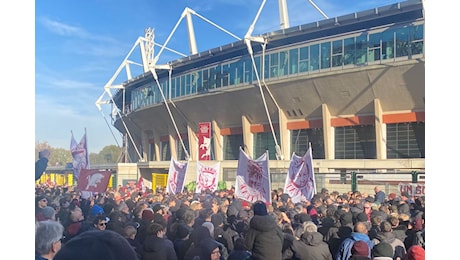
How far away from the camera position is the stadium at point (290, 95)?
2.78 m

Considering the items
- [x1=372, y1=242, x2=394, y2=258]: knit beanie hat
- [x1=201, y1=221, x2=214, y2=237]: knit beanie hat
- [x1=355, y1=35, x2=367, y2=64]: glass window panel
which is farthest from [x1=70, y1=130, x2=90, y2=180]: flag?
[x1=372, y1=242, x2=394, y2=258]: knit beanie hat

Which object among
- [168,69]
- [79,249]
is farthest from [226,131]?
[79,249]

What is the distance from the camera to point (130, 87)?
2.95 m

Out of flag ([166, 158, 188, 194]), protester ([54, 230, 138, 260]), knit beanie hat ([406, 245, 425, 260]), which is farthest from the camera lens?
flag ([166, 158, 188, 194])

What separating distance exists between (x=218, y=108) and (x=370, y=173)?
1375 millimetres

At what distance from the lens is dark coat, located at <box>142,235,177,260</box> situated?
2656mm

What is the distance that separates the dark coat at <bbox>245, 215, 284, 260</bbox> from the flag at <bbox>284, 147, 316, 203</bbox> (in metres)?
0.49

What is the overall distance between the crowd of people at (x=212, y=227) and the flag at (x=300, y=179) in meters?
0.09

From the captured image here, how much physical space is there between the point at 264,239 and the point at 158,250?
0.63m

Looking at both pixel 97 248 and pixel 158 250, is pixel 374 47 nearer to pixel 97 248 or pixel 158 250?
pixel 158 250

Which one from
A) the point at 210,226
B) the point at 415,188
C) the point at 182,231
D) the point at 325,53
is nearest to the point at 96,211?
the point at 182,231

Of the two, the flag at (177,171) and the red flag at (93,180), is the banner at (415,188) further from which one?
the red flag at (93,180)

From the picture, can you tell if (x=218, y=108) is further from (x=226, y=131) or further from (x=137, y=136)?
(x=137, y=136)

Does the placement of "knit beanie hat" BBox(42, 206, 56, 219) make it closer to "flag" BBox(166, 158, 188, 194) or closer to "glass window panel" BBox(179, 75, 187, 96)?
"flag" BBox(166, 158, 188, 194)
